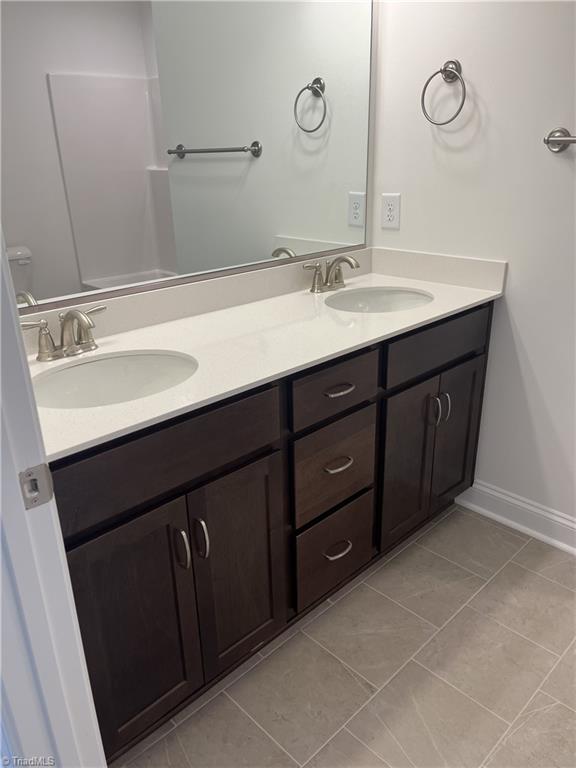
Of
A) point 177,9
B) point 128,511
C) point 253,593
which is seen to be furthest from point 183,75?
point 253,593

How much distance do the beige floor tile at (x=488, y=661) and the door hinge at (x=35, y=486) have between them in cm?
120

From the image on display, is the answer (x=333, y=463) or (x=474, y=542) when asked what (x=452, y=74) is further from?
(x=474, y=542)

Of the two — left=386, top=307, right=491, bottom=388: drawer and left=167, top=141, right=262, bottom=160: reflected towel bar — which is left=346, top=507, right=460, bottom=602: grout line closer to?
left=386, top=307, right=491, bottom=388: drawer

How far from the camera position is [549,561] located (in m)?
1.84

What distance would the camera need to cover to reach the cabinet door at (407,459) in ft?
5.33

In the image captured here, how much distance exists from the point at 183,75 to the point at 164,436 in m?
1.10

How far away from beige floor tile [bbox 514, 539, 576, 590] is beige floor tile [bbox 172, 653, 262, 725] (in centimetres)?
95

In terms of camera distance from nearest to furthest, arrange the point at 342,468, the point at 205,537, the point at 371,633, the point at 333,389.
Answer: the point at 205,537 < the point at 333,389 < the point at 342,468 < the point at 371,633

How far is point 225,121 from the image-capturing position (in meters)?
1.71

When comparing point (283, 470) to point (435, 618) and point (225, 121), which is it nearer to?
point (435, 618)

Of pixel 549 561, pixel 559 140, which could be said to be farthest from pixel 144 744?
pixel 559 140

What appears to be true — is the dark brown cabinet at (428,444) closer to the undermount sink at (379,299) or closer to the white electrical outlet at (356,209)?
the undermount sink at (379,299)

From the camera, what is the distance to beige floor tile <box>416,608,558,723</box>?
54.6 inches

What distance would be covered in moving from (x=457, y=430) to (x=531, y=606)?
1.92ft
